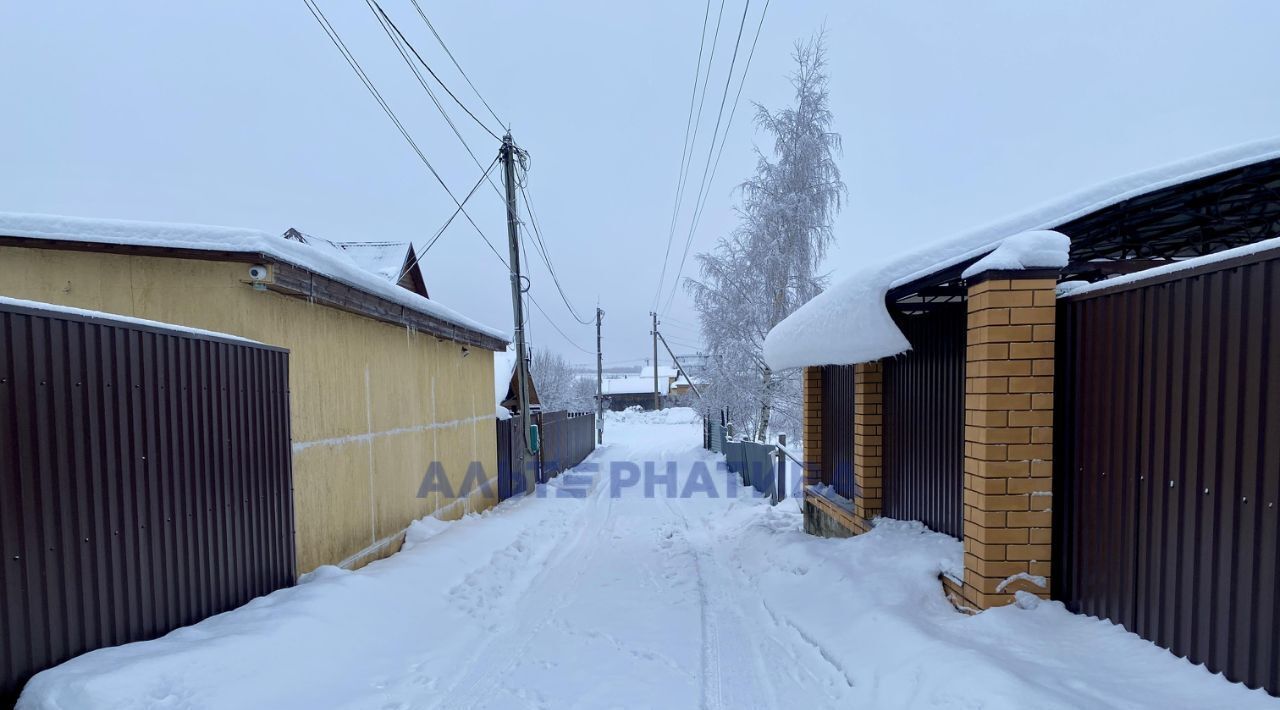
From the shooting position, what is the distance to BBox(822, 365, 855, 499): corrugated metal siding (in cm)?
629

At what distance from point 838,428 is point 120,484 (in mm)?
6227

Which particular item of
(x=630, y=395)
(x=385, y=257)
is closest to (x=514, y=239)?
(x=385, y=257)

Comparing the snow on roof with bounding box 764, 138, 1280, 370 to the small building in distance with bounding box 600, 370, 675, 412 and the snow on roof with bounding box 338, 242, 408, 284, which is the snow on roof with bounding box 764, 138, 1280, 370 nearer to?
the snow on roof with bounding box 338, 242, 408, 284

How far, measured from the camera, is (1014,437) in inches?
120

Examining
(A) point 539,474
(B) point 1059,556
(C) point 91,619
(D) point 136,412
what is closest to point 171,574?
(C) point 91,619

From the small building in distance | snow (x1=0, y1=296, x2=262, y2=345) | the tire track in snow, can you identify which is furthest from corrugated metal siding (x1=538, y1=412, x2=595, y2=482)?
the small building in distance

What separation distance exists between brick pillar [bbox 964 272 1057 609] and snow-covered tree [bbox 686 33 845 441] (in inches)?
436

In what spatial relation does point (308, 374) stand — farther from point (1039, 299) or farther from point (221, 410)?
point (1039, 299)

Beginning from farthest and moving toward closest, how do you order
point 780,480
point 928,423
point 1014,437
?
point 780,480
point 928,423
point 1014,437

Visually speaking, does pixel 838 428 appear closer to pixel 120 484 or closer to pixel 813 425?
pixel 813 425

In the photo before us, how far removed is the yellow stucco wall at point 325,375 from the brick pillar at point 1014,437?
190 inches

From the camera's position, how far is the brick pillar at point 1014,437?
9.84ft

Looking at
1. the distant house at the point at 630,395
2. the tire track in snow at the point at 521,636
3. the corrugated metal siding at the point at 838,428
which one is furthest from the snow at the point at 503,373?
the distant house at the point at 630,395

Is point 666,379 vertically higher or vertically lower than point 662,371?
lower
